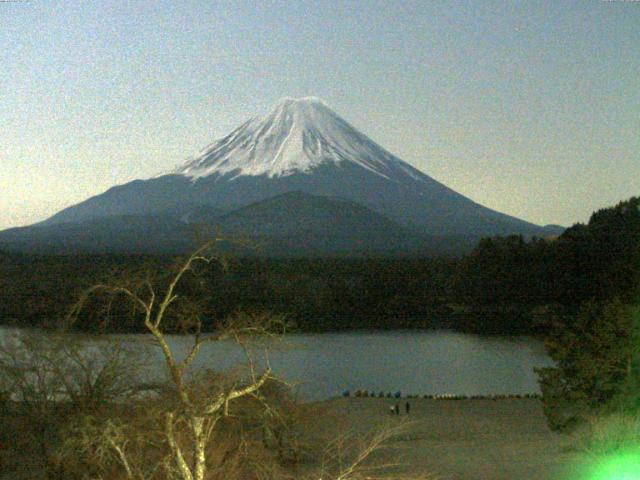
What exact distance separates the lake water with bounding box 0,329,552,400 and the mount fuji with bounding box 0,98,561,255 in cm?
4944

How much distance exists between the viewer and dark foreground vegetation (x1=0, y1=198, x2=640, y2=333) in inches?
1503

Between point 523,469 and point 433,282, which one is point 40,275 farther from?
point 523,469

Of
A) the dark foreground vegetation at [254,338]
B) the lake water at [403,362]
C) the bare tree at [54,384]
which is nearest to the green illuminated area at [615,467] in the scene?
the dark foreground vegetation at [254,338]

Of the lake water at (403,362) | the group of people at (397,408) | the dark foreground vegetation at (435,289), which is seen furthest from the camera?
the dark foreground vegetation at (435,289)

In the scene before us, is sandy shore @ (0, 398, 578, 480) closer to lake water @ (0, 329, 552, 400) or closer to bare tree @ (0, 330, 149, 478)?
bare tree @ (0, 330, 149, 478)

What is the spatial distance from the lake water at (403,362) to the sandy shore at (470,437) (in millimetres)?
2258

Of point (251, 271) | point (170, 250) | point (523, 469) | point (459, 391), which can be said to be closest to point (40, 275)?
point (251, 271)

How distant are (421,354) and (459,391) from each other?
722 centimetres

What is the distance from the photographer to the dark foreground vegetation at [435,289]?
38188 millimetres

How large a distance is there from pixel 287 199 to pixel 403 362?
Answer: 67.6m

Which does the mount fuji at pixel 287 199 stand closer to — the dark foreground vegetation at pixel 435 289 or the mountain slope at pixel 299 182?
the mountain slope at pixel 299 182

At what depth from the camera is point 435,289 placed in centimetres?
4619

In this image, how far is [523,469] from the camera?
37.4 ft

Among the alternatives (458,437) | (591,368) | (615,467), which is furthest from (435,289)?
(615,467)
